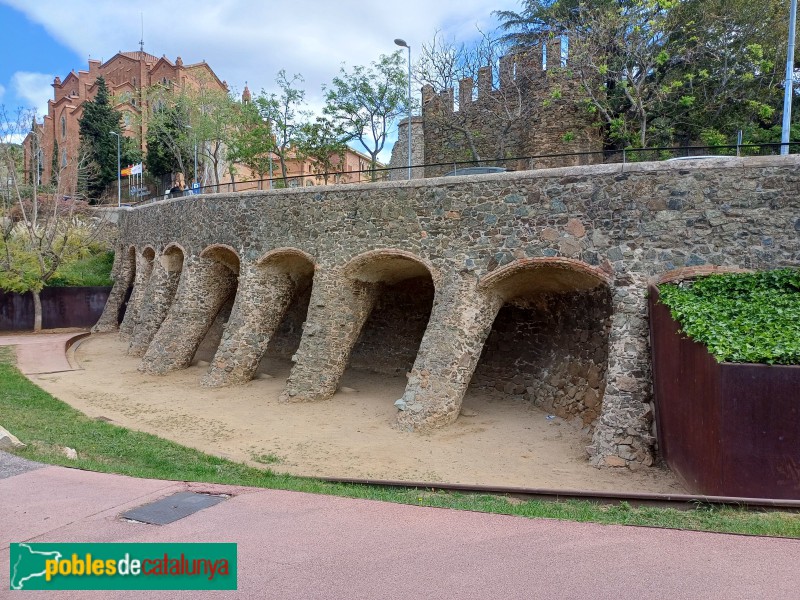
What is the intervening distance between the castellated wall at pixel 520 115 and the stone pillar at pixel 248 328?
24.4 ft

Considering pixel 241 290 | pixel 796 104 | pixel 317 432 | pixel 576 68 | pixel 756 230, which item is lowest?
pixel 317 432

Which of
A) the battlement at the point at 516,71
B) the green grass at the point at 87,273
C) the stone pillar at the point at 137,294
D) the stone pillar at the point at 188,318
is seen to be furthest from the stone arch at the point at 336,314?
the green grass at the point at 87,273

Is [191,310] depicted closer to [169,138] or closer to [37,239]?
[37,239]

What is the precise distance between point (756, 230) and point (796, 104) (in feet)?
40.6

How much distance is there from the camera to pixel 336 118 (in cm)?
2592

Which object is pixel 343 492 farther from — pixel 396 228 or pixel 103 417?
pixel 103 417

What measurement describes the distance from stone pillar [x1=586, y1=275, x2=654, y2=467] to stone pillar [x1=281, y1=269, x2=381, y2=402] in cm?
627

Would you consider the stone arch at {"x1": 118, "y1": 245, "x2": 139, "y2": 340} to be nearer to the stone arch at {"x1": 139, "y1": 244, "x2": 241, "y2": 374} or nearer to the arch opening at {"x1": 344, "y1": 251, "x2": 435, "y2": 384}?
the stone arch at {"x1": 139, "y1": 244, "x2": 241, "y2": 374}

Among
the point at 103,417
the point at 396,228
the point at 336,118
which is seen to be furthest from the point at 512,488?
the point at 336,118

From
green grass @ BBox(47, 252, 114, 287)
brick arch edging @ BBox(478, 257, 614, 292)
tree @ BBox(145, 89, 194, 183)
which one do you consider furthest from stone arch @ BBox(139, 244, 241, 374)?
tree @ BBox(145, 89, 194, 183)

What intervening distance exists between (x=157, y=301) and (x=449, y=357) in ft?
41.1

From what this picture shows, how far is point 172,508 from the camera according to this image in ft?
19.5

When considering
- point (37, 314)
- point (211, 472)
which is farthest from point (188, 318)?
point (37, 314)

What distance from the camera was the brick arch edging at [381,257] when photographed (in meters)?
12.0
